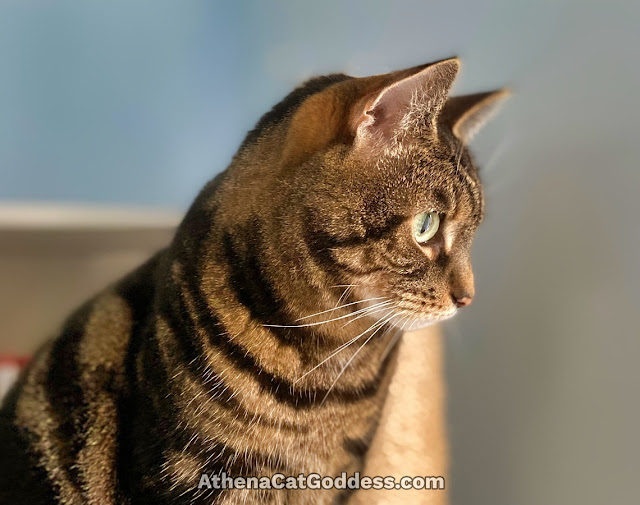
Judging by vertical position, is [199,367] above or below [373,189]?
below

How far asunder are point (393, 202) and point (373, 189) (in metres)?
0.03

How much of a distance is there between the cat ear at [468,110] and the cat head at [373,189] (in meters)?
0.07

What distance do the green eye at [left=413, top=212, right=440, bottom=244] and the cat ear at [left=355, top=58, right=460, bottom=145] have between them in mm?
93

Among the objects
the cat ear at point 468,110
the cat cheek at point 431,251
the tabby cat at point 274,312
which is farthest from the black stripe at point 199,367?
the cat ear at point 468,110

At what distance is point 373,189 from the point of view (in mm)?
576

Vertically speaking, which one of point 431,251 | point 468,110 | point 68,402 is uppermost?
point 468,110

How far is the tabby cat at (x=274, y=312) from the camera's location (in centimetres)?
58

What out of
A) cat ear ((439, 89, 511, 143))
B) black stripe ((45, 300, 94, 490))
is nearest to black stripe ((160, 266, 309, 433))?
black stripe ((45, 300, 94, 490))

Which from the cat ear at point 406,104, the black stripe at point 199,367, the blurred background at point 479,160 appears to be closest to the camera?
the cat ear at point 406,104

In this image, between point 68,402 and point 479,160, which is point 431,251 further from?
point 68,402

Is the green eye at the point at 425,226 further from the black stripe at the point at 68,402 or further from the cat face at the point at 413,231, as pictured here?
the black stripe at the point at 68,402

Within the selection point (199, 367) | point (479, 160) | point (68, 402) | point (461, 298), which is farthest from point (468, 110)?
point (68, 402)

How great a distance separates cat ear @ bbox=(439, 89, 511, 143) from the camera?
0.70 metres

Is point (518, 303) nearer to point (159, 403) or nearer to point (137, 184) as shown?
point (159, 403)
